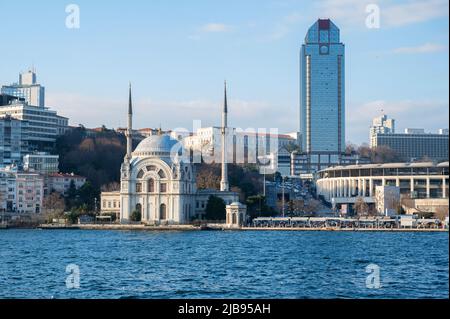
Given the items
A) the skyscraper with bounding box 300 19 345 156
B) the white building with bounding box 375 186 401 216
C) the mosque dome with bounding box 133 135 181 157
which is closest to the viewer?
the mosque dome with bounding box 133 135 181 157

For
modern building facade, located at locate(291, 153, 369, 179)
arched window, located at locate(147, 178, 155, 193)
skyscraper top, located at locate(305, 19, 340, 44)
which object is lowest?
arched window, located at locate(147, 178, 155, 193)

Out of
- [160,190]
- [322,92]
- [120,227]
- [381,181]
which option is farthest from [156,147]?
[322,92]

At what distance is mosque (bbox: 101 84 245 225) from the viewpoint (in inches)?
2203

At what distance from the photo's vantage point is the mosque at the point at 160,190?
55969mm

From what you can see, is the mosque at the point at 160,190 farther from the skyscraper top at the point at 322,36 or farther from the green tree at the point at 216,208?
the skyscraper top at the point at 322,36

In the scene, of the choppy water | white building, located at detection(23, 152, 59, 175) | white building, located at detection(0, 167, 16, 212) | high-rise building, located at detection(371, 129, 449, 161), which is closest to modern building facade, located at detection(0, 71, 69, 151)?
white building, located at detection(23, 152, 59, 175)

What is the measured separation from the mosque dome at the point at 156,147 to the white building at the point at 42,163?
11.8 metres

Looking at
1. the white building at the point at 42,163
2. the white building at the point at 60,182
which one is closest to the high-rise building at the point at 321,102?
the white building at the point at 42,163

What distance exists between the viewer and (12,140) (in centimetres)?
7312

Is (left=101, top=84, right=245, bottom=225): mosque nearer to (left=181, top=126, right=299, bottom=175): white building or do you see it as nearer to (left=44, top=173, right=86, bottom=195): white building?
(left=44, top=173, right=86, bottom=195): white building

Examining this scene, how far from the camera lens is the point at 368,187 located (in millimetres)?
64562

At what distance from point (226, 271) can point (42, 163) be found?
162ft

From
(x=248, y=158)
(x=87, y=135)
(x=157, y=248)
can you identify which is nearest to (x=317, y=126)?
(x=248, y=158)

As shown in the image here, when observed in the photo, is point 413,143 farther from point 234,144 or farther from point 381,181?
point 381,181
